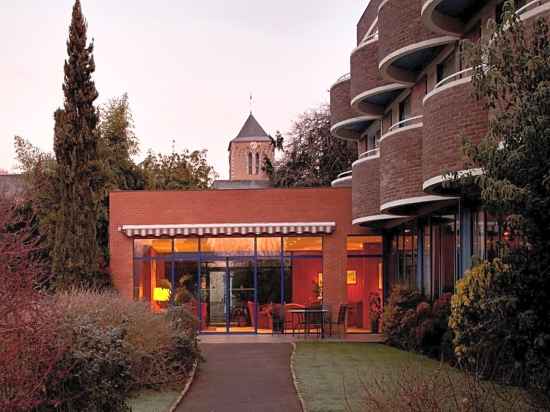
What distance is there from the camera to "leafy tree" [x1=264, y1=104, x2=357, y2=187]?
50.1m

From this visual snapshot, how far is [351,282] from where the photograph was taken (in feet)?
95.2

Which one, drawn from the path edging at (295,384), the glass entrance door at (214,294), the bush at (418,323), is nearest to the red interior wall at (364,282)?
the glass entrance door at (214,294)

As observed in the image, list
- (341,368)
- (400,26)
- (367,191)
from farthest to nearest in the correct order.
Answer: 1. (367,191)
2. (400,26)
3. (341,368)

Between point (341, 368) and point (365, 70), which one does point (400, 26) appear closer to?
point (365, 70)

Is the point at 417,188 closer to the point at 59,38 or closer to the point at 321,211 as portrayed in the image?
the point at 321,211

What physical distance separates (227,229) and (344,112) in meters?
5.71

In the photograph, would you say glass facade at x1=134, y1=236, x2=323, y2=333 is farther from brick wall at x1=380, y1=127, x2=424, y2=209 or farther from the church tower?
the church tower

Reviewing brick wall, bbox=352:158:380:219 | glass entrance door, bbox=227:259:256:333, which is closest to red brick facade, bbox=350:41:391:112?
brick wall, bbox=352:158:380:219

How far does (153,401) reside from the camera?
13867 mm

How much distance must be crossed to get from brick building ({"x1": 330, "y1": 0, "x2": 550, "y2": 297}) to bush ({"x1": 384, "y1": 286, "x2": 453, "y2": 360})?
641mm

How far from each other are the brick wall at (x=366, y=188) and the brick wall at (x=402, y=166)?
336cm

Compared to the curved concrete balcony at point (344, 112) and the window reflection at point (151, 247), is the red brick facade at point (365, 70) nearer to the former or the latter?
the curved concrete balcony at point (344, 112)

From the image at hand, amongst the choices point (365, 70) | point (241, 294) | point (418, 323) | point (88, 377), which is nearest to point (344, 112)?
point (365, 70)

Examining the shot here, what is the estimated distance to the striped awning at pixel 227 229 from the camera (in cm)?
2838
